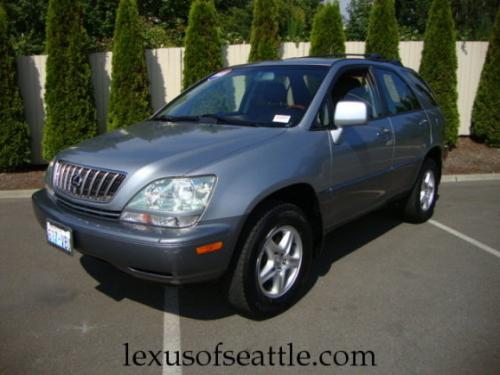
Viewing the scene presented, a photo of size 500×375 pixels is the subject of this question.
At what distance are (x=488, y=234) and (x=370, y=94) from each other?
2222 mm

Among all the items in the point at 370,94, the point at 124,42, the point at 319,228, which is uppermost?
Result: the point at 124,42

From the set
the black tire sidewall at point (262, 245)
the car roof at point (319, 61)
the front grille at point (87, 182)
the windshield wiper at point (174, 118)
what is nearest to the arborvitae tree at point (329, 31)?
the car roof at point (319, 61)

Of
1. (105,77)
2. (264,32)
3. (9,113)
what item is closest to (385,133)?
(264,32)

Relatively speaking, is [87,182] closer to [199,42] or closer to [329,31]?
[199,42]

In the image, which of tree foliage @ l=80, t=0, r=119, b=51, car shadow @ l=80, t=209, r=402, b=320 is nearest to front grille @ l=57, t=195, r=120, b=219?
car shadow @ l=80, t=209, r=402, b=320

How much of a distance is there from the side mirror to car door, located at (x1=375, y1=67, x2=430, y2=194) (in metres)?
1.07

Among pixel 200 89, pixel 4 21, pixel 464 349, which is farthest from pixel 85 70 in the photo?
pixel 464 349

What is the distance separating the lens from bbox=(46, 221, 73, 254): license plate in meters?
3.04

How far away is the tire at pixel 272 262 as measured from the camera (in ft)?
9.95

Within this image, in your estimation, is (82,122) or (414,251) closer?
(414,251)

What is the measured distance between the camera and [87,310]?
3.49 meters

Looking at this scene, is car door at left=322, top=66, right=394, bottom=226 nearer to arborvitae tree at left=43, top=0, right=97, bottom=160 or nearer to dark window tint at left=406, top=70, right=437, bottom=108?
dark window tint at left=406, top=70, right=437, bottom=108

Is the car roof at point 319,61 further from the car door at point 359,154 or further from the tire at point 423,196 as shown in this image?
the tire at point 423,196

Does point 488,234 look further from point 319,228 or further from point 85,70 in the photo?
point 85,70
